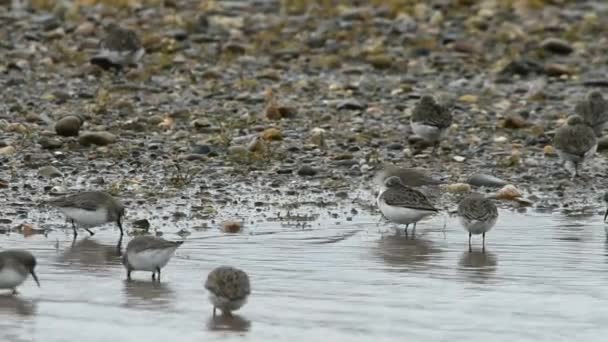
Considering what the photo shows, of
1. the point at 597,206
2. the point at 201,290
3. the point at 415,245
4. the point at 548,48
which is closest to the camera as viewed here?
the point at 201,290

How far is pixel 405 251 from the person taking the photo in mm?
13422

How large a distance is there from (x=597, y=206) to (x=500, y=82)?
7.31 metres

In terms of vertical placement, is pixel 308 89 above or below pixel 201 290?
above

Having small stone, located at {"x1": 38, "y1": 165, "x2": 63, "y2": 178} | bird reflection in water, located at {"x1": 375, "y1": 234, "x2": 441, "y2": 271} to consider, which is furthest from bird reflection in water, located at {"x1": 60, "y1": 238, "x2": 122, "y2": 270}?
small stone, located at {"x1": 38, "y1": 165, "x2": 63, "y2": 178}

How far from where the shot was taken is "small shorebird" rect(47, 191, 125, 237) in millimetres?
13297

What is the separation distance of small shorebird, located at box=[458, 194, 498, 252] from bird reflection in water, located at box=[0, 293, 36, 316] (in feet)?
14.6

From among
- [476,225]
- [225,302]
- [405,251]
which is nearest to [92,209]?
[405,251]

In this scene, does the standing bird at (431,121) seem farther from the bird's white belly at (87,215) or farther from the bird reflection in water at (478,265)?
the bird's white belly at (87,215)

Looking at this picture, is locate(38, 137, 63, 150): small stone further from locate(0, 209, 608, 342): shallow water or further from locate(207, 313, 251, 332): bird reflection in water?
locate(207, 313, 251, 332): bird reflection in water

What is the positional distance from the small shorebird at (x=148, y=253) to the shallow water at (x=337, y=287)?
0.17 meters

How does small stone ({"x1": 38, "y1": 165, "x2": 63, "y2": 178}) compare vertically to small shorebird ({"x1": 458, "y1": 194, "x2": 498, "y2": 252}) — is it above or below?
above

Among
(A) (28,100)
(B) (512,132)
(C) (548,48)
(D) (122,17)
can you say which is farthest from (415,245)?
(D) (122,17)

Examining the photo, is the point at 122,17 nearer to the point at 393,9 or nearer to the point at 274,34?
the point at 274,34

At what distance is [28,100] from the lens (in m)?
20.1
